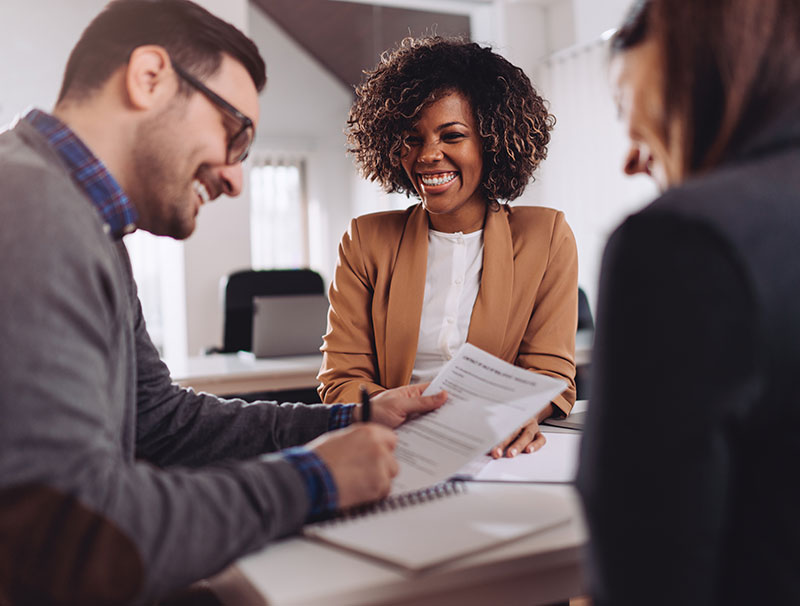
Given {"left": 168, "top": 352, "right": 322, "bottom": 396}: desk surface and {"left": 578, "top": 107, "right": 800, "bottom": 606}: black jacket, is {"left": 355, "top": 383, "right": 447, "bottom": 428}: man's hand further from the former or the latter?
{"left": 168, "top": 352, "right": 322, "bottom": 396}: desk surface

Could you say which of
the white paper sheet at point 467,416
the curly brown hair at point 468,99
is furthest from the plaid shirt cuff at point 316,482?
the curly brown hair at point 468,99

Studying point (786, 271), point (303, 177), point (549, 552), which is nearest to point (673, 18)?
point (786, 271)

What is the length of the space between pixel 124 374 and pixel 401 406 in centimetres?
50

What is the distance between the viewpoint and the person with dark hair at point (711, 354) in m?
0.58

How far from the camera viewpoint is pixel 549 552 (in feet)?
2.94

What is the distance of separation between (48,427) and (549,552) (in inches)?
23.0

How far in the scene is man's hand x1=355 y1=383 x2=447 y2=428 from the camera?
4.28 feet

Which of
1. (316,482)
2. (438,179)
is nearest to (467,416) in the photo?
(316,482)

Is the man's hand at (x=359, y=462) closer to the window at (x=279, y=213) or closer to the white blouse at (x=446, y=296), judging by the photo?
the white blouse at (x=446, y=296)

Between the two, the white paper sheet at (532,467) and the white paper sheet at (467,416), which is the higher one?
the white paper sheet at (467,416)

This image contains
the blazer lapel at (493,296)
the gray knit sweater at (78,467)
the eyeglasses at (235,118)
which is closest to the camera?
the gray knit sweater at (78,467)

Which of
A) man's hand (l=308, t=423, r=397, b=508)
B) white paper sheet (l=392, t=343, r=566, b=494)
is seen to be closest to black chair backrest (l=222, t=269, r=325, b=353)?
white paper sheet (l=392, t=343, r=566, b=494)

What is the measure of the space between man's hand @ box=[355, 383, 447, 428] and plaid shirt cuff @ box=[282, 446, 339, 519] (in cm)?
39

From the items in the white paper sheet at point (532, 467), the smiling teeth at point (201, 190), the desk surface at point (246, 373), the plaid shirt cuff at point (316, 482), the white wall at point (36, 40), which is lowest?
the desk surface at point (246, 373)
